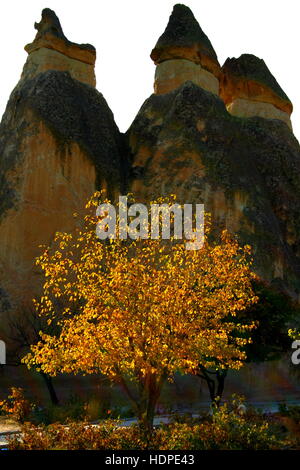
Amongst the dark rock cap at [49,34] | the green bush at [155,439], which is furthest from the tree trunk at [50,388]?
the dark rock cap at [49,34]

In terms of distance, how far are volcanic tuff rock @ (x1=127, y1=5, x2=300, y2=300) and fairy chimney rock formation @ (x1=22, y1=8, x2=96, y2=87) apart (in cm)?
515

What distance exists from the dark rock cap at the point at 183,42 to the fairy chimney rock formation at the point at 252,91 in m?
3.82

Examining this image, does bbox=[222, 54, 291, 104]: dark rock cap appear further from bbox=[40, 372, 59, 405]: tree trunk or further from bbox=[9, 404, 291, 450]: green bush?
bbox=[9, 404, 291, 450]: green bush

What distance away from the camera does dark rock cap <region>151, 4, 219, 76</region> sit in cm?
4591

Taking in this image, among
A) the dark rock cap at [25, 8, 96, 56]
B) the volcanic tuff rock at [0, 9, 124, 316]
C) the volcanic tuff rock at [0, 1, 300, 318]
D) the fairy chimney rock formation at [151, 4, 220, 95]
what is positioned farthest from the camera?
the fairy chimney rock formation at [151, 4, 220, 95]

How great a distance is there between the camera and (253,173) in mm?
A: 42281

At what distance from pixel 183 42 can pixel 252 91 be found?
7.76 metres

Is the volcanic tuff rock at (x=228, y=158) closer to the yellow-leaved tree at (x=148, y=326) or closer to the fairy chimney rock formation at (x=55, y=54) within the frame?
the fairy chimney rock formation at (x=55, y=54)

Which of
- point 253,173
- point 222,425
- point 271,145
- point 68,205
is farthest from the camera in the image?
point 271,145

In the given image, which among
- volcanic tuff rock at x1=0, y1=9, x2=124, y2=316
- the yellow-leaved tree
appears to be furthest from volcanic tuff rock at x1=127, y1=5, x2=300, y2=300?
the yellow-leaved tree

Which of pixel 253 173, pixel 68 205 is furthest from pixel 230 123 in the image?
pixel 68 205

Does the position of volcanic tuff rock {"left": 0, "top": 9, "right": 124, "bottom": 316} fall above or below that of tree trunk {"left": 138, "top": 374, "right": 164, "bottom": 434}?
above

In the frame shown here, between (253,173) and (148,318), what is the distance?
95.2 feet
